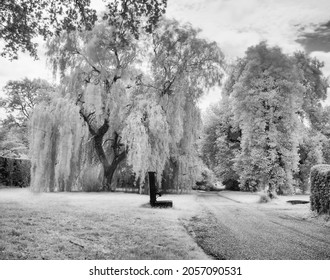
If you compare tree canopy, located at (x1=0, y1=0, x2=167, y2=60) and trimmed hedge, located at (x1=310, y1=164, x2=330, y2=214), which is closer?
tree canopy, located at (x1=0, y1=0, x2=167, y2=60)

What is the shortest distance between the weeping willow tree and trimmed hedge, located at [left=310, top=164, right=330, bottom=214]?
277 inches

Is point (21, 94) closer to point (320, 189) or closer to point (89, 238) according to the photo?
point (89, 238)

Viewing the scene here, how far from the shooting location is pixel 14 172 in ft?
57.9

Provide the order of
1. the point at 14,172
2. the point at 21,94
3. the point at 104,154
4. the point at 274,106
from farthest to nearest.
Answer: the point at 21,94, the point at 14,172, the point at 104,154, the point at 274,106

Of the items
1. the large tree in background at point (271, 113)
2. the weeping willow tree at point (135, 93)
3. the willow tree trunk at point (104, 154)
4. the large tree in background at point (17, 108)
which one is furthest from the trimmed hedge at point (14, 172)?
the large tree in background at point (271, 113)

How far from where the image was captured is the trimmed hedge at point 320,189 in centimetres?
786

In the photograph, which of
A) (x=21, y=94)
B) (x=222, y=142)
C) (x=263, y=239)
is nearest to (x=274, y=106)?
(x=222, y=142)

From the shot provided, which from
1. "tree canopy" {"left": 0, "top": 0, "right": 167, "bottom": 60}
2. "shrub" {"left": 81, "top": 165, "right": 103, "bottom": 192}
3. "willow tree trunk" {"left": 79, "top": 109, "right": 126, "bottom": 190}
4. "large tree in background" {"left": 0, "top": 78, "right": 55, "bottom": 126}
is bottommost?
"shrub" {"left": 81, "top": 165, "right": 103, "bottom": 192}

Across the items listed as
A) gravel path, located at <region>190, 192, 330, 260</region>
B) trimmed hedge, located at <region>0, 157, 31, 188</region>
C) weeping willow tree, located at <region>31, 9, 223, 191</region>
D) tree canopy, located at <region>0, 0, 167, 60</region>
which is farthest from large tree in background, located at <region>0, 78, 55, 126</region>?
gravel path, located at <region>190, 192, 330, 260</region>

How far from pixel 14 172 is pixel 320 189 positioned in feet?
50.8

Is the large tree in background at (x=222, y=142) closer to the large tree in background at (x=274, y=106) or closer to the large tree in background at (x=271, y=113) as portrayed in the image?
the large tree in background at (x=274, y=106)

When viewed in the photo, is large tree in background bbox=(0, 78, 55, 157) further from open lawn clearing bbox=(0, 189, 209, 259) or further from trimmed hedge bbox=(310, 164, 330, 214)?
trimmed hedge bbox=(310, 164, 330, 214)

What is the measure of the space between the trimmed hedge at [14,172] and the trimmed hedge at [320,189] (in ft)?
47.6

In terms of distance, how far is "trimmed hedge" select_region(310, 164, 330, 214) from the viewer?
7855mm
